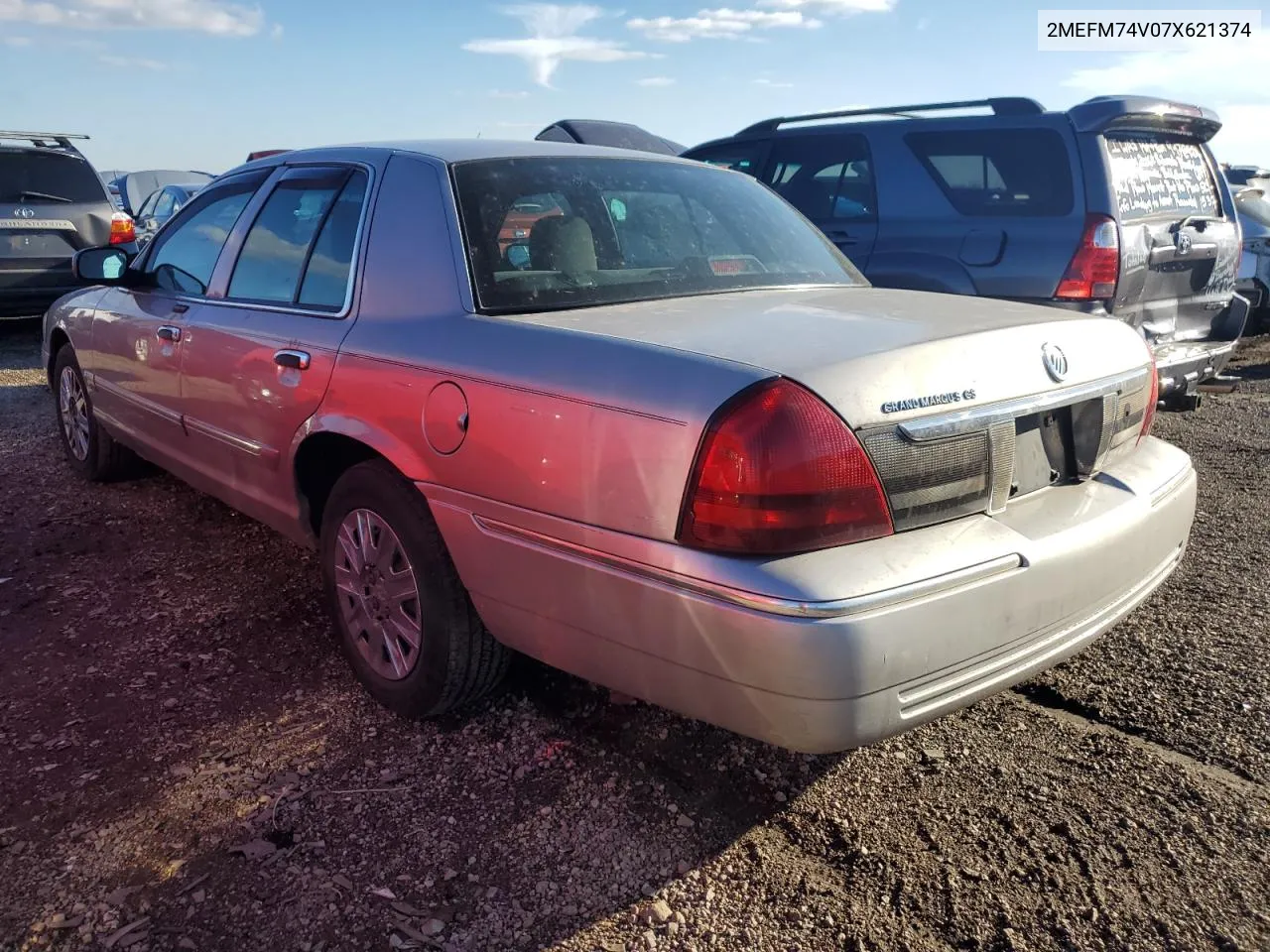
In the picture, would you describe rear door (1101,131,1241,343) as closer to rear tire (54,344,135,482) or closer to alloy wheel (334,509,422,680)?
alloy wheel (334,509,422,680)

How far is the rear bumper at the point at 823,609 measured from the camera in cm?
198

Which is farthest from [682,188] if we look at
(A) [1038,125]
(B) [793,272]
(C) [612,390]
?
(A) [1038,125]

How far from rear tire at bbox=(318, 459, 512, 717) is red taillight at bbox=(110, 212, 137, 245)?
8.24 meters

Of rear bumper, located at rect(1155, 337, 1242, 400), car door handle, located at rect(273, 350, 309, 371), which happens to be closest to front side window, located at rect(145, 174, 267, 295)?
car door handle, located at rect(273, 350, 309, 371)

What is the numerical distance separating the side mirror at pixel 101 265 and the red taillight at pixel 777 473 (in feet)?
Result: 11.5

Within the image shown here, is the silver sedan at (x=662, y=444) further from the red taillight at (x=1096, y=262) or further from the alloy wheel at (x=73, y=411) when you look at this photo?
the red taillight at (x=1096, y=262)

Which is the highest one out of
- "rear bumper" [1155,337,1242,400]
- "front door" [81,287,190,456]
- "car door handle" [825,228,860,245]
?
"car door handle" [825,228,860,245]

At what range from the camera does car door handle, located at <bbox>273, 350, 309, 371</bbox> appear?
122 inches

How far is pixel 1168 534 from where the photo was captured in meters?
2.74

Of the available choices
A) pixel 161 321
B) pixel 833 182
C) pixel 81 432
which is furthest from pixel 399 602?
pixel 833 182

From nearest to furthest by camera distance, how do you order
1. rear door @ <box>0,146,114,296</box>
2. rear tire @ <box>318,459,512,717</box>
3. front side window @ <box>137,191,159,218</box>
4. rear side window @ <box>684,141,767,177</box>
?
rear tire @ <box>318,459,512,717</box>, rear side window @ <box>684,141,767,177</box>, rear door @ <box>0,146,114,296</box>, front side window @ <box>137,191,159,218</box>

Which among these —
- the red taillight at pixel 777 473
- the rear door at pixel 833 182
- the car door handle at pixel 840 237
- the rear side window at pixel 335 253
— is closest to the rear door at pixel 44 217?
the rear door at pixel 833 182

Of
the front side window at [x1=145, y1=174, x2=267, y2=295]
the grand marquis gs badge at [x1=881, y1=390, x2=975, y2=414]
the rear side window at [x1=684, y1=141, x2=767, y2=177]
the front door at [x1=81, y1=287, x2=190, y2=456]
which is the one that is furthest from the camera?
the rear side window at [x1=684, y1=141, x2=767, y2=177]

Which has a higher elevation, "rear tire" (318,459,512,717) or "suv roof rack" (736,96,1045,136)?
"suv roof rack" (736,96,1045,136)
